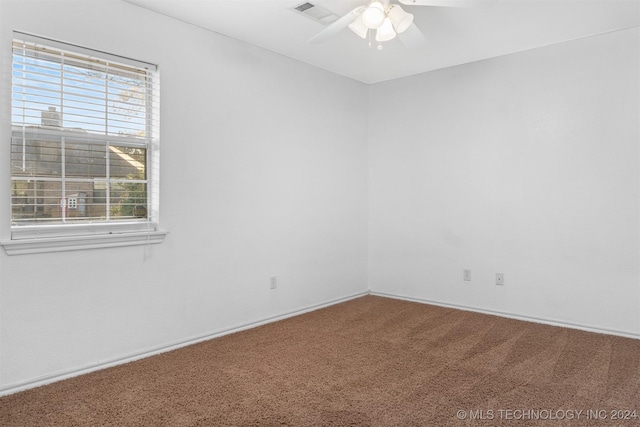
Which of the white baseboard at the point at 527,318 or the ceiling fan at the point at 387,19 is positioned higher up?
the ceiling fan at the point at 387,19

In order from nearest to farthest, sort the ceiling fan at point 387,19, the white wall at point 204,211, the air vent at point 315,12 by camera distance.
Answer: the ceiling fan at point 387,19
the white wall at point 204,211
the air vent at point 315,12

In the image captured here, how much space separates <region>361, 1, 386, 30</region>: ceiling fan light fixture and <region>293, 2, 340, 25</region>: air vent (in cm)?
56

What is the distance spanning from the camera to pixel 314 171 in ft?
14.2

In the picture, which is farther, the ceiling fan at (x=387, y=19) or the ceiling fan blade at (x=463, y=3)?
the ceiling fan at (x=387, y=19)

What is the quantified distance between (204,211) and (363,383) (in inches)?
68.8

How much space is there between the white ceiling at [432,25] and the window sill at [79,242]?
5.16 ft

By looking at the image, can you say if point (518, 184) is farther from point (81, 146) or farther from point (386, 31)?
point (81, 146)

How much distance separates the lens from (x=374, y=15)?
2436 mm

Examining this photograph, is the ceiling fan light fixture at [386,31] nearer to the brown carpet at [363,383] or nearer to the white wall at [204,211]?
the white wall at [204,211]

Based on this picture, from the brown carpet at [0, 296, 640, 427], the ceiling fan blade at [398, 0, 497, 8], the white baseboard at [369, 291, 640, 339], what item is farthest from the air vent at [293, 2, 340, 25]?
the white baseboard at [369, 291, 640, 339]

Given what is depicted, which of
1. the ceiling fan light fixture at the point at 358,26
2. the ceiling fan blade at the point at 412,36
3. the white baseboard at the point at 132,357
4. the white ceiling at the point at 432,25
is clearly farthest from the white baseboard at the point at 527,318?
the ceiling fan light fixture at the point at 358,26

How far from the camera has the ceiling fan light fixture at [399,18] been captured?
2.52m

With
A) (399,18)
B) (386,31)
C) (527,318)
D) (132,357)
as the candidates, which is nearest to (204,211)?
(132,357)

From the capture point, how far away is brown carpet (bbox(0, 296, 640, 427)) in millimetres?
2174
